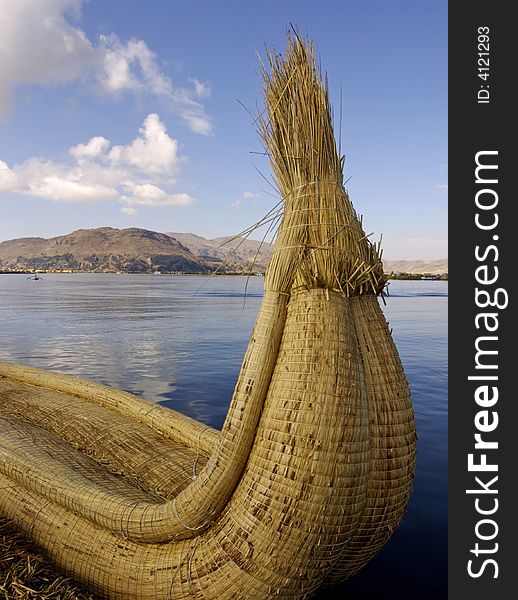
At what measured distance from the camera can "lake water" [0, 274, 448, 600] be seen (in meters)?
3.57

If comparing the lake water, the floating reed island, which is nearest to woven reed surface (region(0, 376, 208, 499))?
the floating reed island

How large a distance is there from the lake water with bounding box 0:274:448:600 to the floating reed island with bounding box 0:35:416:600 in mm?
1169

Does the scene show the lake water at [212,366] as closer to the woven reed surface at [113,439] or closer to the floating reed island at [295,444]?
the floating reed island at [295,444]

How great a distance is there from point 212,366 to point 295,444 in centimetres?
866

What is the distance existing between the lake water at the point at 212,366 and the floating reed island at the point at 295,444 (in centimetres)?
117

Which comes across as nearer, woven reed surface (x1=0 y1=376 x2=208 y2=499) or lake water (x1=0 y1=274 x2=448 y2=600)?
woven reed surface (x1=0 y1=376 x2=208 y2=499)

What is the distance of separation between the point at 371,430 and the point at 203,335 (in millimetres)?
13461

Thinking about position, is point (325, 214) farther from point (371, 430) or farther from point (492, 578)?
point (492, 578)

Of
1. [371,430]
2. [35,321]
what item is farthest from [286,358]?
[35,321]

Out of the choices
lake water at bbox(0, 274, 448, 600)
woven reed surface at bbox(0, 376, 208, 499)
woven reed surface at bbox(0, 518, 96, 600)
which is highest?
woven reed surface at bbox(0, 376, 208, 499)

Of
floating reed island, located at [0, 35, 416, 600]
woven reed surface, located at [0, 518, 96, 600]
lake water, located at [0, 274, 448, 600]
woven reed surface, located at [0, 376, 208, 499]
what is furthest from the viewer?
lake water, located at [0, 274, 448, 600]

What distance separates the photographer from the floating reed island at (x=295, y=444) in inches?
81.8

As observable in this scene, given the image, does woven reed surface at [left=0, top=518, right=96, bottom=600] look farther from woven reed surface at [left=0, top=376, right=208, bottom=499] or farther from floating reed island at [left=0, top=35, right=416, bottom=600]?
woven reed surface at [left=0, top=376, right=208, bottom=499]

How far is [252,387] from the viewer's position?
2.23 meters
